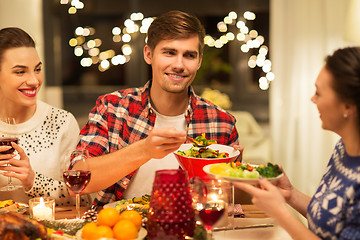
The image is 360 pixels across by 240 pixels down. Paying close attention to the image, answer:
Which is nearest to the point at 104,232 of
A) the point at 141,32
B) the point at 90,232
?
the point at 90,232

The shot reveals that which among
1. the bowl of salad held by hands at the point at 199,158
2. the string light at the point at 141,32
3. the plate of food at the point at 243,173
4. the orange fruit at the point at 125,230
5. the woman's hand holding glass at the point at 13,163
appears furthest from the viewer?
the string light at the point at 141,32

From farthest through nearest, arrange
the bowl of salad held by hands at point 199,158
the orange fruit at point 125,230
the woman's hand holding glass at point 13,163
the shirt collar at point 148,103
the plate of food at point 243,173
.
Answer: the shirt collar at point 148,103 → the woman's hand holding glass at point 13,163 → the bowl of salad held by hands at point 199,158 → the plate of food at point 243,173 → the orange fruit at point 125,230

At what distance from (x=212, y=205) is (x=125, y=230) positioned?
0.27m

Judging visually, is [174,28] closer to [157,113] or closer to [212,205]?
[157,113]

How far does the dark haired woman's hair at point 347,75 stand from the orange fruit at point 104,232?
0.81m

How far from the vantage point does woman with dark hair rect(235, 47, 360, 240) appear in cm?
126

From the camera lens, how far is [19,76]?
2291mm

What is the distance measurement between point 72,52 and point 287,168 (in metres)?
4.13

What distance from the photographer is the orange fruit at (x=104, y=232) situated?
1.22m

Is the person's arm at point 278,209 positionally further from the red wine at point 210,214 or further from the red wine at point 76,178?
the red wine at point 76,178

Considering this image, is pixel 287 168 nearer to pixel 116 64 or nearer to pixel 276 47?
pixel 276 47

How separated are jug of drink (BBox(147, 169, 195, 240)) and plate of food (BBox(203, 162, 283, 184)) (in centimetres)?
15

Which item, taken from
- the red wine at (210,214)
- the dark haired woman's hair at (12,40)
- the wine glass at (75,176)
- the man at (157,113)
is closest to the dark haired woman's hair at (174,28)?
the man at (157,113)

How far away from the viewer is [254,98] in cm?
649
